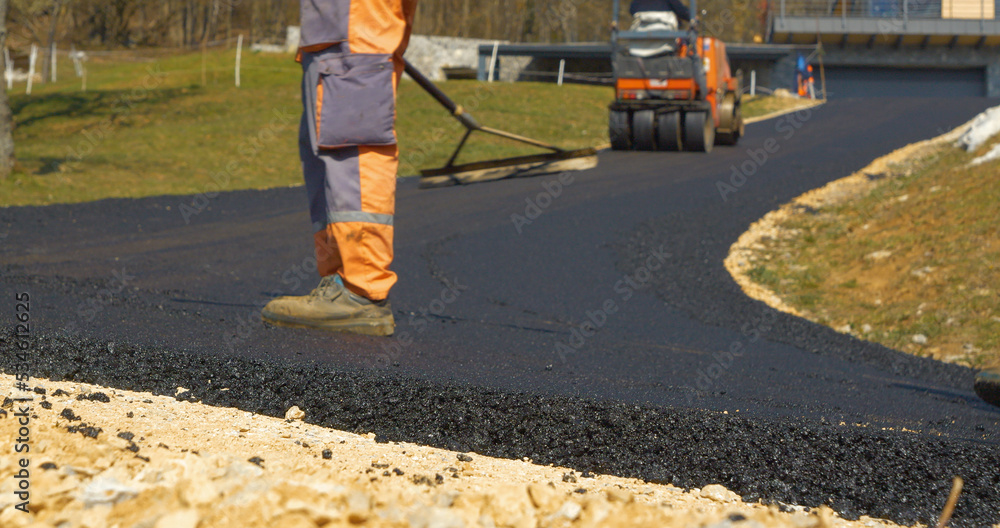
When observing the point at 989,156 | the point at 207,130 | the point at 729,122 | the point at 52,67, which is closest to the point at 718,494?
the point at 989,156

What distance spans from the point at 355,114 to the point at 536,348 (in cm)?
176

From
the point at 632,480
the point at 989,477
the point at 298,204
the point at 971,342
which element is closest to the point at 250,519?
the point at 632,480

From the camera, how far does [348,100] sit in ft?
13.2

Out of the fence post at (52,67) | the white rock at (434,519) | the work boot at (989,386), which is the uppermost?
the fence post at (52,67)

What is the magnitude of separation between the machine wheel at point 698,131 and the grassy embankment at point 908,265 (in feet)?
15.0

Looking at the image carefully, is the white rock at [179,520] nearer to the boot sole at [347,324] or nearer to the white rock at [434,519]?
the white rock at [434,519]

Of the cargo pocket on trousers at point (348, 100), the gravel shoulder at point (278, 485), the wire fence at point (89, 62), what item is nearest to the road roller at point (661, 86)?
the cargo pocket on trousers at point (348, 100)

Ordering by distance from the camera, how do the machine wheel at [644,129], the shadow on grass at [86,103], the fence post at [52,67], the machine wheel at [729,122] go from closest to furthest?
the machine wheel at [644,129] → the machine wheel at [729,122] → the shadow on grass at [86,103] → the fence post at [52,67]

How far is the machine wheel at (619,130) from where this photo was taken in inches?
661

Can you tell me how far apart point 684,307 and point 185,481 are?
5982 millimetres

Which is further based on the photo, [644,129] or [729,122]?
[729,122]

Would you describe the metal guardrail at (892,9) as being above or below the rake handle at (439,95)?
above

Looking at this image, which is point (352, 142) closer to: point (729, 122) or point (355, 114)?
point (355, 114)

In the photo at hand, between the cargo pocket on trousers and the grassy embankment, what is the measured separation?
5.03 metres
